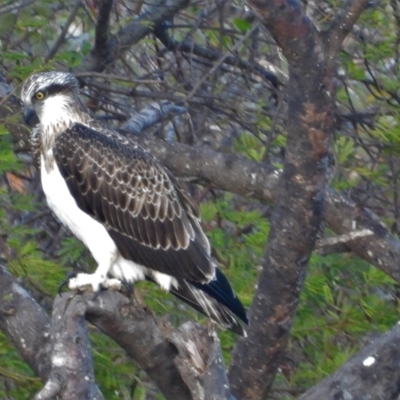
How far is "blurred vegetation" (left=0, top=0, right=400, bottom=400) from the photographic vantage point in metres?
4.09

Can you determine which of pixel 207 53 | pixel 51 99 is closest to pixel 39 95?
pixel 51 99

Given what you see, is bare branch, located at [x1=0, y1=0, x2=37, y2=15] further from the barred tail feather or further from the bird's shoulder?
the barred tail feather

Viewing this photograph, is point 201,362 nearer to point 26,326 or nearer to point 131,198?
point 26,326

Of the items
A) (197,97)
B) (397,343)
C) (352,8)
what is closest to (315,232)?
(397,343)

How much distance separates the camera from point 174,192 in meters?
4.24

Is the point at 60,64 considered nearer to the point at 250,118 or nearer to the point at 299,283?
the point at 250,118

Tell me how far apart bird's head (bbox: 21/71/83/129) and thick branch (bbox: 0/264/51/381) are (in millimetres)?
904

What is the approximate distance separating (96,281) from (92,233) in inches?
14.5

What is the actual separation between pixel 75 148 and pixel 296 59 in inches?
51.8

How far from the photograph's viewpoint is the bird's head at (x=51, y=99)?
427cm

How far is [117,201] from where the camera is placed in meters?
4.20

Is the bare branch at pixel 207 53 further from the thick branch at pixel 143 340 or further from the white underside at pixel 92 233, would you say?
the thick branch at pixel 143 340

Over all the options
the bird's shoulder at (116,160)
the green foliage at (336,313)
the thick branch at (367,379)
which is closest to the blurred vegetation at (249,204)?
the green foliage at (336,313)

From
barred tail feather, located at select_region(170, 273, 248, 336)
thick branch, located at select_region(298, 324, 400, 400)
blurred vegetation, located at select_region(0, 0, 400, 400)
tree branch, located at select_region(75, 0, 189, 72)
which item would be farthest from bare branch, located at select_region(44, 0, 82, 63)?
thick branch, located at select_region(298, 324, 400, 400)
